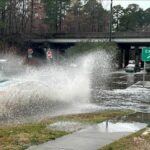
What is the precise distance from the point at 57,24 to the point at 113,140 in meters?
106

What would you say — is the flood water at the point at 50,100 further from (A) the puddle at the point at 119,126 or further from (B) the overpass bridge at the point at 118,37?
(B) the overpass bridge at the point at 118,37

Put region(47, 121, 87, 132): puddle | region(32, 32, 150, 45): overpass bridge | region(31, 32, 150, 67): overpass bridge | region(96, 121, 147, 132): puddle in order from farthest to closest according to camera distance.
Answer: region(31, 32, 150, 67): overpass bridge → region(32, 32, 150, 45): overpass bridge → region(96, 121, 147, 132): puddle → region(47, 121, 87, 132): puddle

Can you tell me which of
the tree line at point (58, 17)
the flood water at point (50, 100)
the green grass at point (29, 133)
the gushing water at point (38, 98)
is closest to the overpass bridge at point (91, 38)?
the tree line at point (58, 17)

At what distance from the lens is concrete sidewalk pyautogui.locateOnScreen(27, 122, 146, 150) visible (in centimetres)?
939

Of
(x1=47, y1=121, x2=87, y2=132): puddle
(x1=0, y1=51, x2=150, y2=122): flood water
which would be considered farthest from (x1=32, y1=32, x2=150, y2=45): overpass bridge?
(x1=47, y1=121, x2=87, y2=132): puddle

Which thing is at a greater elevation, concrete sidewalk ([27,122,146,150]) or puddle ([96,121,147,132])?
concrete sidewalk ([27,122,146,150])

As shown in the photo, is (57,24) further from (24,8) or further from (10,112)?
(10,112)

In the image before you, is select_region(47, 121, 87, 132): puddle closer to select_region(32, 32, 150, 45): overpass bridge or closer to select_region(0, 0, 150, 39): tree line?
select_region(32, 32, 150, 45): overpass bridge

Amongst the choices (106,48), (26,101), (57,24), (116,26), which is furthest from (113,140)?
(116,26)

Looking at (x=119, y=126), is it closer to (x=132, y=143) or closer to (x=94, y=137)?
→ (x=94, y=137)

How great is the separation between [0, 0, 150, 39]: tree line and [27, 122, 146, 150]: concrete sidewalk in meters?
68.4

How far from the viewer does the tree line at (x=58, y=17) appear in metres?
89.4

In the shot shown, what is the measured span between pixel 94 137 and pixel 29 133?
160 centimetres

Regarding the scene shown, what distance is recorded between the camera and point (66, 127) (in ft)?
39.2
